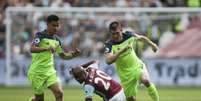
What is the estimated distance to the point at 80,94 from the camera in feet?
86.5

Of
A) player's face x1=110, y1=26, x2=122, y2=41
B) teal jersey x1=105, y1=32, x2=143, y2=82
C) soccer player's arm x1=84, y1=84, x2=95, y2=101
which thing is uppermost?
player's face x1=110, y1=26, x2=122, y2=41

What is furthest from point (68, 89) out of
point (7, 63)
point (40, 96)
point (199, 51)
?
point (40, 96)

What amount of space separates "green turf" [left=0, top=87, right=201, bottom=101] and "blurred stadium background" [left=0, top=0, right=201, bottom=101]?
1.72 m

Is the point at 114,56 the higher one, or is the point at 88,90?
the point at 114,56

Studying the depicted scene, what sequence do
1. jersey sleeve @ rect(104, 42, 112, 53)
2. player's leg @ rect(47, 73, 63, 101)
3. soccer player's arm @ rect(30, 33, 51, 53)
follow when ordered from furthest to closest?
player's leg @ rect(47, 73, 63, 101)
jersey sleeve @ rect(104, 42, 112, 53)
soccer player's arm @ rect(30, 33, 51, 53)

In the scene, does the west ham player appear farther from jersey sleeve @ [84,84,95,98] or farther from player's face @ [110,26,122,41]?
player's face @ [110,26,122,41]

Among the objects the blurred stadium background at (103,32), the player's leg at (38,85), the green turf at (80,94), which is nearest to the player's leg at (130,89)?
the player's leg at (38,85)

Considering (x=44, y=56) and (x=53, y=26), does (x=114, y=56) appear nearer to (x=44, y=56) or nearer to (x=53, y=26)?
(x=53, y=26)

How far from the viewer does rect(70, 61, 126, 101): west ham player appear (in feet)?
48.6

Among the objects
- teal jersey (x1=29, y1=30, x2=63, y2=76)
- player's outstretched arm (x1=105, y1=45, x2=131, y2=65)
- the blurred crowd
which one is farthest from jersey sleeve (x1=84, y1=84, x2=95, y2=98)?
the blurred crowd

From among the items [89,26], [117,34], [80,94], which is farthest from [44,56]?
[89,26]

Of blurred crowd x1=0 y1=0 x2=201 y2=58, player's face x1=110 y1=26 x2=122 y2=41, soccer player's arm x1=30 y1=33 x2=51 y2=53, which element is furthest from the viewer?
blurred crowd x1=0 y1=0 x2=201 y2=58

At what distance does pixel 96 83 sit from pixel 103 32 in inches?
680

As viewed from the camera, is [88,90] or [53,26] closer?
[88,90]
